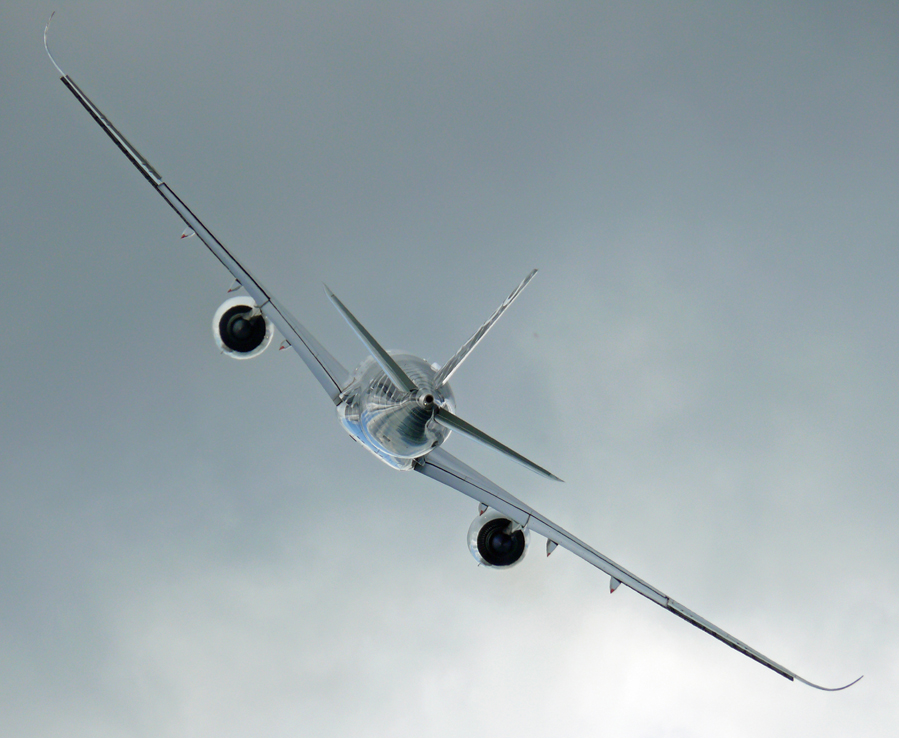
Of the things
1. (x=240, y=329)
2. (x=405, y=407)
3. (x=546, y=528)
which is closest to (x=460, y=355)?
(x=405, y=407)

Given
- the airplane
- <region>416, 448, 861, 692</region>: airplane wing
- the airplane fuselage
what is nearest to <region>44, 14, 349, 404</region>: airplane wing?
the airplane

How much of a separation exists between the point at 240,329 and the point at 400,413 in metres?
15.0

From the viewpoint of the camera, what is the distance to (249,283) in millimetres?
30172

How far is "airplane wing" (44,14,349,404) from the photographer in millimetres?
26891

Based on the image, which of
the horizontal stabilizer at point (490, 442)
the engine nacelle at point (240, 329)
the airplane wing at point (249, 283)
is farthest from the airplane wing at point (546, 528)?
the engine nacelle at point (240, 329)

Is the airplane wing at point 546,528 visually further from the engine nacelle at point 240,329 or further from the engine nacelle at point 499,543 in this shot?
the engine nacelle at point 240,329

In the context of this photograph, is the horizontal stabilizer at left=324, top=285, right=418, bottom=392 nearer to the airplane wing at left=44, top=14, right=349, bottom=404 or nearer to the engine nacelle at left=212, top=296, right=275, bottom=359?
the airplane wing at left=44, top=14, right=349, bottom=404

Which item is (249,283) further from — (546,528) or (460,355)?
(546,528)

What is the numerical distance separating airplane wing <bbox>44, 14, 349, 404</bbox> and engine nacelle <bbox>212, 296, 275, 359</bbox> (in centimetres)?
230

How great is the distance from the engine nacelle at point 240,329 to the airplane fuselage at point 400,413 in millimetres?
8789

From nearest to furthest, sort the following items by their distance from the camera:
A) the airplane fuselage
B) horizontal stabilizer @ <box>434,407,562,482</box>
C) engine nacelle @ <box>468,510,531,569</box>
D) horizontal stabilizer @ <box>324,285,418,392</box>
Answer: horizontal stabilizer @ <box>324,285,418,392</box>, horizontal stabilizer @ <box>434,407,562,482</box>, the airplane fuselage, engine nacelle @ <box>468,510,531,569</box>

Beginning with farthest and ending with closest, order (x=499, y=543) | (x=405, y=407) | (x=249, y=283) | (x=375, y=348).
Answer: (x=499, y=543) → (x=249, y=283) → (x=405, y=407) → (x=375, y=348)

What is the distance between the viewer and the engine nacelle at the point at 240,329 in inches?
1304

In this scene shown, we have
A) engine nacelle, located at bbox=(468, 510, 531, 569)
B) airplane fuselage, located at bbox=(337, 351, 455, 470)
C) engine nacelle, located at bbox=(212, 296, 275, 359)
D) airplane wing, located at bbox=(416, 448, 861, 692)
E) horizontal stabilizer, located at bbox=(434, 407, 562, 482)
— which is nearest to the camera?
horizontal stabilizer, located at bbox=(434, 407, 562, 482)
